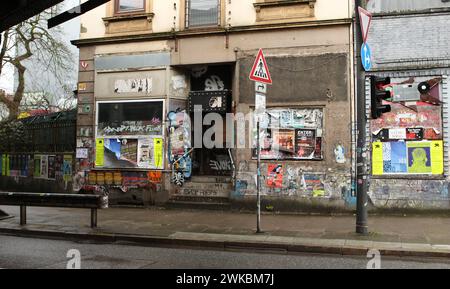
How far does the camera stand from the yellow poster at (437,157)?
12.9m

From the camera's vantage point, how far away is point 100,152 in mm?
16250

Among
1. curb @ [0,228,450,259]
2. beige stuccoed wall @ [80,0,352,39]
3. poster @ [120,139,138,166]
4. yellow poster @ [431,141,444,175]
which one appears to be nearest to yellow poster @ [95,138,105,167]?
poster @ [120,139,138,166]

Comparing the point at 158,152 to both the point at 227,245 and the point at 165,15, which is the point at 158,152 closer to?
the point at 165,15

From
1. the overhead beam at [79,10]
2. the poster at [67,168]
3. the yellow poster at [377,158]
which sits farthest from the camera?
the poster at [67,168]

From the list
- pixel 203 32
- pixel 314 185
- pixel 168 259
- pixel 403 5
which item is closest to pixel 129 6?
pixel 203 32

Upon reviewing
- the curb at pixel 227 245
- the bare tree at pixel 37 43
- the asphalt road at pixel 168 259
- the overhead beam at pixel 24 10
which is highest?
the bare tree at pixel 37 43

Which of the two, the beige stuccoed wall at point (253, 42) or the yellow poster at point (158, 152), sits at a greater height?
the beige stuccoed wall at point (253, 42)

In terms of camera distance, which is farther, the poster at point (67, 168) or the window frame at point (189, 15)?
the poster at point (67, 168)

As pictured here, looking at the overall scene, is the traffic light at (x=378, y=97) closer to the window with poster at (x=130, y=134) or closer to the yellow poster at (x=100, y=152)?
the window with poster at (x=130, y=134)

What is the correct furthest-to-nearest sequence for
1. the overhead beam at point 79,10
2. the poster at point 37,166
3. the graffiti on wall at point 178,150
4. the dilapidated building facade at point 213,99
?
the poster at point 37,166 < the graffiti on wall at point 178,150 < the dilapidated building facade at point 213,99 < the overhead beam at point 79,10

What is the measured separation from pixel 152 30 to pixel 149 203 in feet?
18.6

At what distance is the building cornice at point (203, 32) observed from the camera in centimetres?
1385

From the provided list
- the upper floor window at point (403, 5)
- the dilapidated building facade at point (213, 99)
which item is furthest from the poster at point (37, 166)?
the upper floor window at point (403, 5)

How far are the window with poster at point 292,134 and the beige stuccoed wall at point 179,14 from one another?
112 inches
